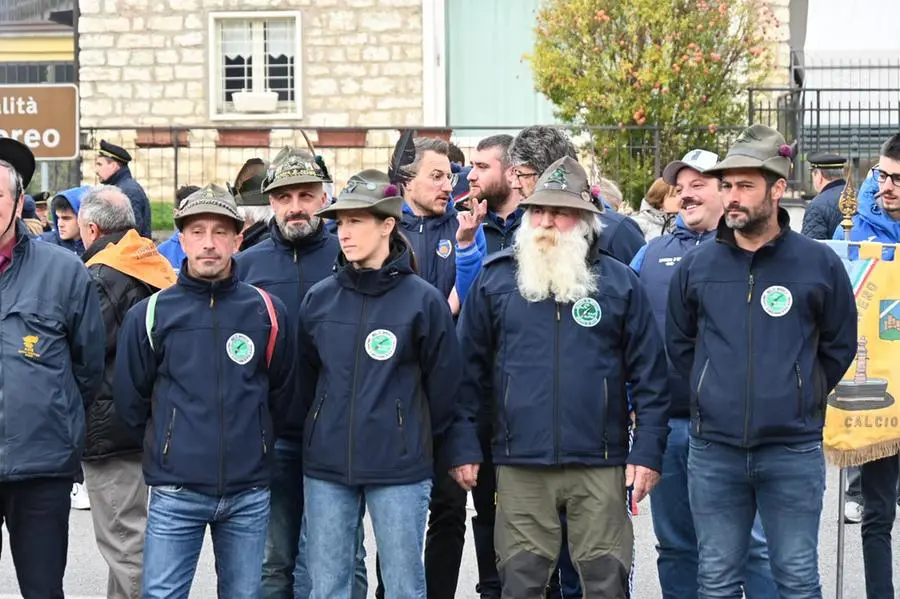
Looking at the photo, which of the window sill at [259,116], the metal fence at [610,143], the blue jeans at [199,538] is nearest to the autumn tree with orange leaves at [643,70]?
the metal fence at [610,143]

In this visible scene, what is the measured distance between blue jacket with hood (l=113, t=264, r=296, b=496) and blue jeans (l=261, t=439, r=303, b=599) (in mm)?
406

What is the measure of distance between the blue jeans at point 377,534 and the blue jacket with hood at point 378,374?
7 cm

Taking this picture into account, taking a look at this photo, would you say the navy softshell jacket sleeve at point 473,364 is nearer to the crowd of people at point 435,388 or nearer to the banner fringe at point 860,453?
the crowd of people at point 435,388

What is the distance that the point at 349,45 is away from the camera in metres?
20.5

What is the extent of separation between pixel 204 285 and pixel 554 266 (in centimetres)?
141

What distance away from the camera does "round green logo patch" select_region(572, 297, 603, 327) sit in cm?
600

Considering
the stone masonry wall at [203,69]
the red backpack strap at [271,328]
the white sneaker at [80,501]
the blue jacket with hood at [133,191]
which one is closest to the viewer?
the red backpack strap at [271,328]

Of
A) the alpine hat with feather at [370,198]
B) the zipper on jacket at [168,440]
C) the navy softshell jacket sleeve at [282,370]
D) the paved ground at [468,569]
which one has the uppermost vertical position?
the alpine hat with feather at [370,198]

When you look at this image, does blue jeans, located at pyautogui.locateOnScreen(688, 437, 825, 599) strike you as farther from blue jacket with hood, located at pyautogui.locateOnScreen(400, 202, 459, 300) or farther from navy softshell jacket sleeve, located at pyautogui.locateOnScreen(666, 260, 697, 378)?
blue jacket with hood, located at pyautogui.locateOnScreen(400, 202, 459, 300)

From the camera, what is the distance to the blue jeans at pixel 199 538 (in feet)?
19.4

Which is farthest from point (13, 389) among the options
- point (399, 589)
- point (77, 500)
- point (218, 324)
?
point (77, 500)

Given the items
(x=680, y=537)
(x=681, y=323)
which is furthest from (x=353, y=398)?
(x=680, y=537)

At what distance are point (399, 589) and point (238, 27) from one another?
52.3 ft

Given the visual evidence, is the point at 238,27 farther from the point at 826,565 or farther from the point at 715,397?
the point at 715,397
